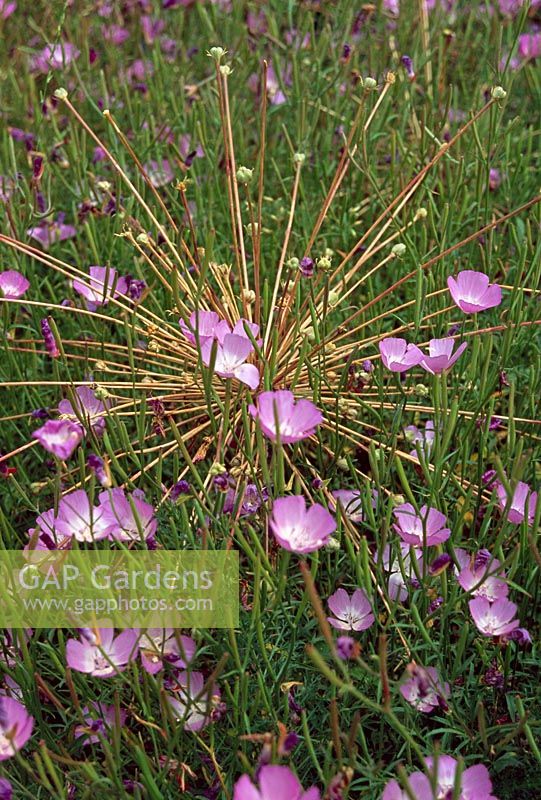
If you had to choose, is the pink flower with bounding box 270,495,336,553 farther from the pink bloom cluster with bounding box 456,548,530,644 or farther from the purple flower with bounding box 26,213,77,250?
the purple flower with bounding box 26,213,77,250

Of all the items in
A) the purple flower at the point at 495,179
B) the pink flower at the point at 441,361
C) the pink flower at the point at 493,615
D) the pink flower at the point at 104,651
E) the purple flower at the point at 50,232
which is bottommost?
the pink flower at the point at 104,651

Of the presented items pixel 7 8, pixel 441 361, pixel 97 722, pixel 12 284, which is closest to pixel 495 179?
pixel 441 361

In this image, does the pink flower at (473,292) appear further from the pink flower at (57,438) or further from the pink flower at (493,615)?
the pink flower at (57,438)

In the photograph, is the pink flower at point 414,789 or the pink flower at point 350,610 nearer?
the pink flower at point 414,789

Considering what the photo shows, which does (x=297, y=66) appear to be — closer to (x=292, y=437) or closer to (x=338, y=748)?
(x=292, y=437)

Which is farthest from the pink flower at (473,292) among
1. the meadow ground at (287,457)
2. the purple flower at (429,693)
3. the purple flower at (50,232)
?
the purple flower at (50,232)

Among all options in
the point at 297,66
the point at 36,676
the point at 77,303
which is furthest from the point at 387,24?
the point at 36,676

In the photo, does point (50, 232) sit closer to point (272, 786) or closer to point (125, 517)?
point (125, 517)
